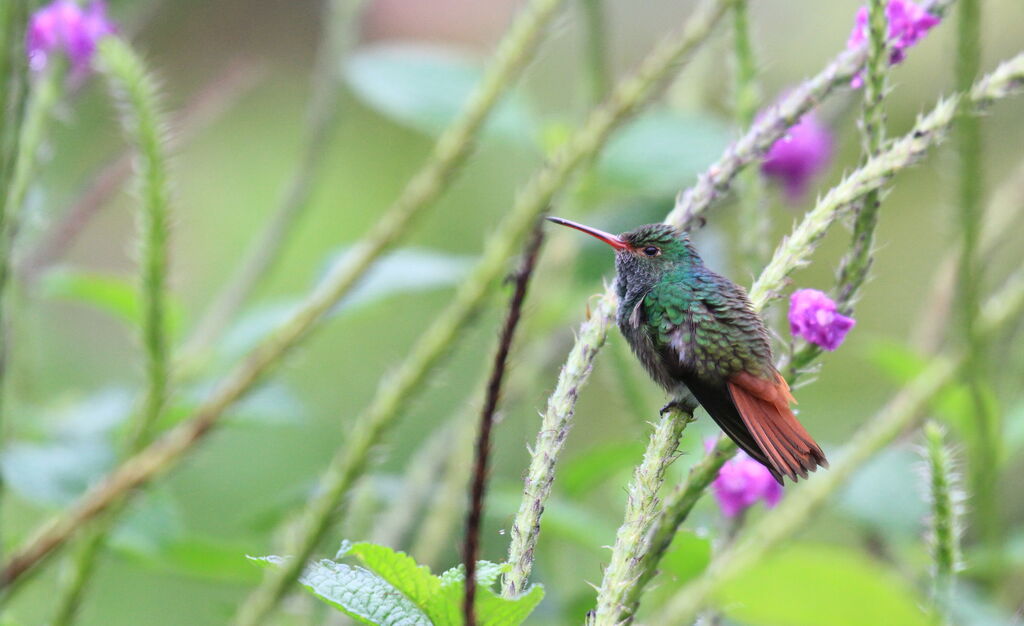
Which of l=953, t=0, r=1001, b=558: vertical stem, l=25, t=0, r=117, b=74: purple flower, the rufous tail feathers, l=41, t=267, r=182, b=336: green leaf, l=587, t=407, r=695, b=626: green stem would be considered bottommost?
l=587, t=407, r=695, b=626: green stem

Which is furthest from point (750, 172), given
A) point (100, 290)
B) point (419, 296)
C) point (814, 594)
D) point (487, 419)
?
point (419, 296)

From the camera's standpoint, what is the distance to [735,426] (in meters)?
0.87

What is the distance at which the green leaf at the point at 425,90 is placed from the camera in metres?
2.13

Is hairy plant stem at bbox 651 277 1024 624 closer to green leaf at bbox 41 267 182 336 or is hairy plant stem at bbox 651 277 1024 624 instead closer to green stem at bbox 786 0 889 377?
green stem at bbox 786 0 889 377

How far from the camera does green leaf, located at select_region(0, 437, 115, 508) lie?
127cm

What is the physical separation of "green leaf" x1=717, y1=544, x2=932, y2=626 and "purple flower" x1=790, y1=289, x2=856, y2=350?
240 mm

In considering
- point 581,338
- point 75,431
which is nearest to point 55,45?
point 75,431

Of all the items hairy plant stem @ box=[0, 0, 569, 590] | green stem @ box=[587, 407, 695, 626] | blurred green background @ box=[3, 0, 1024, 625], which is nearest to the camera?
green stem @ box=[587, 407, 695, 626]

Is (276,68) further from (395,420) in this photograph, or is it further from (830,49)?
(395,420)

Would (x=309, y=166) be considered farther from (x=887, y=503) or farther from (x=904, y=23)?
(x=887, y=503)

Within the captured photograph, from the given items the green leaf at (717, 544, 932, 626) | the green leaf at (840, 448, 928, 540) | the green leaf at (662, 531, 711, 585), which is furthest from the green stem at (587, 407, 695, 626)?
the green leaf at (840, 448, 928, 540)

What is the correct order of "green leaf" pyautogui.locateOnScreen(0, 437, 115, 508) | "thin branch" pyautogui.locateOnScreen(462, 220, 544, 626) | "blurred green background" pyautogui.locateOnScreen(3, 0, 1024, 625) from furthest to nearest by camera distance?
"blurred green background" pyautogui.locateOnScreen(3, 0, 1024, 625) → "green leaf" pyautogui.locateOnScreen(0, 437, 115, 508) → "thin branch" pyautogui.locateOnScreen(462, 220, 544, 626)

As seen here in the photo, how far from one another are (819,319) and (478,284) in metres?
0.32

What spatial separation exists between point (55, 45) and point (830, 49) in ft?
10.4
